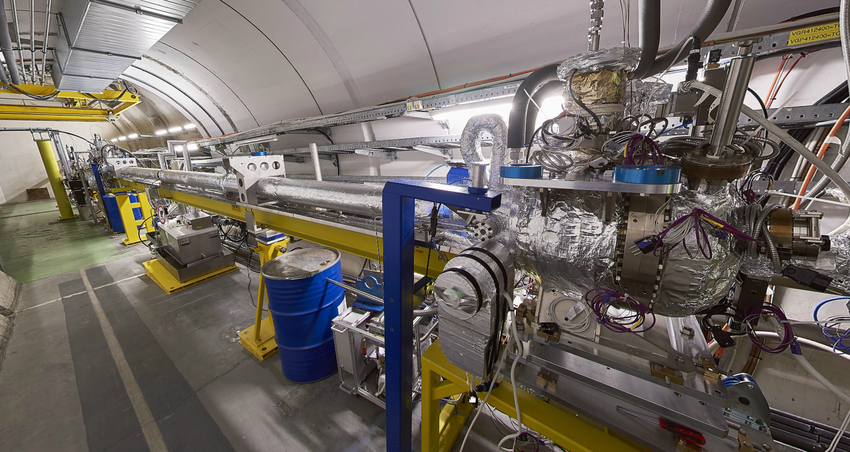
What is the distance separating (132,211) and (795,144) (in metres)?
8.22

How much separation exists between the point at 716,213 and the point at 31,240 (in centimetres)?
1091

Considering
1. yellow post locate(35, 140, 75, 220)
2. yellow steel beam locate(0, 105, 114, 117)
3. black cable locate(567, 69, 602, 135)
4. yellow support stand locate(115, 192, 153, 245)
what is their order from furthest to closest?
yellow post locate(35, 140, 75, 220) → yellow steel beam locate(0, 105, 114, 117) → yellow support stand locate(115, 192, 153, 245) → black cable locate(567, 69, 602, 135)

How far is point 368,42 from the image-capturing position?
2.55 metres

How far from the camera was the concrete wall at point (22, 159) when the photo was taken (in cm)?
932

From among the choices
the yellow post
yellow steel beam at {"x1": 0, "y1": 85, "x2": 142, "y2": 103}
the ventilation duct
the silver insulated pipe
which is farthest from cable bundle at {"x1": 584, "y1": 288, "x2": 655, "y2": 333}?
the yellow post

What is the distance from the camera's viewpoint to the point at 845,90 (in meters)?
1.11

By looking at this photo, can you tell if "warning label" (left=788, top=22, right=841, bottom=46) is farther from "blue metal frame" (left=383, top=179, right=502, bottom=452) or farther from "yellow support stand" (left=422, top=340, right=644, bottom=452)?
"yellow support stand" (left=422, top=340, right=644, bottom=452)

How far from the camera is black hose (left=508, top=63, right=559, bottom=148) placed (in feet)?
3.63

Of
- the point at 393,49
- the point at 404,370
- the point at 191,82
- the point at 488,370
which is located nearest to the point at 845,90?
the point at 488,370

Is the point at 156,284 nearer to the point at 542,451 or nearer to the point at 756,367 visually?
the point at 542,451

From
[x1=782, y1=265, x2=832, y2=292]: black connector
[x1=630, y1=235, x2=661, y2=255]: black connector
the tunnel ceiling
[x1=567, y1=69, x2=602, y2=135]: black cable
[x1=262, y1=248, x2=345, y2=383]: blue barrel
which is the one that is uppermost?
the tunnel ceiling

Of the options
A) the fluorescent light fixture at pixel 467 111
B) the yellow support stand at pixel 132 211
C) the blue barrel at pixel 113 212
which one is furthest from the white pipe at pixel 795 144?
the blue barrel at pixel 113 212

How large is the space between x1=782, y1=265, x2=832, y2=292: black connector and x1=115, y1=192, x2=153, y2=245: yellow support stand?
7.61 metres

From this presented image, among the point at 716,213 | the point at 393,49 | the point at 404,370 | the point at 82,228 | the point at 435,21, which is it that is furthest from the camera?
the point at 82,228
